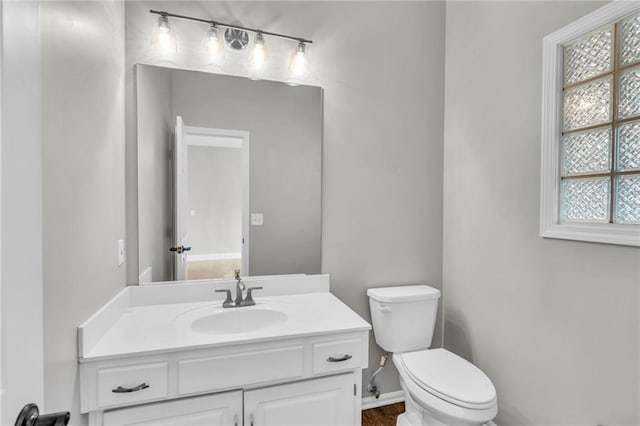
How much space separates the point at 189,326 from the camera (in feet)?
4.65

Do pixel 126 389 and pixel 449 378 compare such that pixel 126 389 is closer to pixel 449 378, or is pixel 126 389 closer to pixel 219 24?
pixel 449 378

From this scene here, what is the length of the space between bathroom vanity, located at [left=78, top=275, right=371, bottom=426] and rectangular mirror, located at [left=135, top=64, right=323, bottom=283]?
0.84 ft

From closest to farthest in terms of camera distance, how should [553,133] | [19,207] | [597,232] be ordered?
[19,207]
[597,232]
[553,133]

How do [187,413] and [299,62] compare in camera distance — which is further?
[299,62]

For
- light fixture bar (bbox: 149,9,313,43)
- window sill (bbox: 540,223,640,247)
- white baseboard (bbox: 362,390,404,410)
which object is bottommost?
white baseboard (bbox: 362,390,404,410)

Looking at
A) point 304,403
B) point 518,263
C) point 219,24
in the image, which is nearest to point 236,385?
point 304,403

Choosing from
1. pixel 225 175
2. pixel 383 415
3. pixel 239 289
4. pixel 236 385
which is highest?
pixel 225 175

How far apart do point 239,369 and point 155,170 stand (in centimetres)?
107

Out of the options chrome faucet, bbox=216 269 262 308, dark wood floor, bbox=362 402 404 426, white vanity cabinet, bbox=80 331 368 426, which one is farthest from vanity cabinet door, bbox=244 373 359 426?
dark wood floor, bbox=362 402 404 426

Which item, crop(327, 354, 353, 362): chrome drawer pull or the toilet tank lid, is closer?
crop(327, 354, 353, 362): chrome drawer pull

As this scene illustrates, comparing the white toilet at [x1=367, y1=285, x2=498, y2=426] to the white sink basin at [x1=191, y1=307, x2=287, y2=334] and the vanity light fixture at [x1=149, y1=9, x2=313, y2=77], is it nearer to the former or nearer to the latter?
the white sink basin at [x1=191, y1=307, x2=287, y2=334]

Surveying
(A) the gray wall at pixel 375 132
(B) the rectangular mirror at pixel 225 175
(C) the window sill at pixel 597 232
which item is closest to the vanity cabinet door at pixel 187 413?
(B) the rectangular mirror at pixel 225 175

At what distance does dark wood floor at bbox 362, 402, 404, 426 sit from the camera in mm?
1915

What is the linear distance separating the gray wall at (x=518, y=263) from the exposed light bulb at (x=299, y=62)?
3.23 ft
